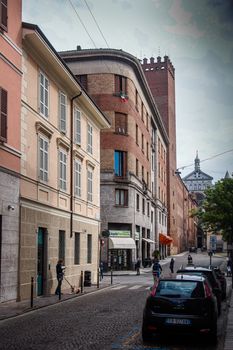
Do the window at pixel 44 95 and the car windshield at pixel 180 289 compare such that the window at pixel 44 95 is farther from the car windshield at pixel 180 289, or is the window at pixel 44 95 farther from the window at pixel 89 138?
the car windshield at pixel 180 289

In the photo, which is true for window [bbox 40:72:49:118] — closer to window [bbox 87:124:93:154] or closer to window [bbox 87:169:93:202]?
window [bbox 87:124:93:154]

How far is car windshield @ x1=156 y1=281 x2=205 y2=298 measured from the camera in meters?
11.9

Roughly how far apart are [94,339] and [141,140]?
4688 centimetres

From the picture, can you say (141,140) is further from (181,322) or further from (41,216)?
(181,322)

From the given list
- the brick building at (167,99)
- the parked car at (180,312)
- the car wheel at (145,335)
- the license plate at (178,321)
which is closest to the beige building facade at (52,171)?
the car wheel at (145,335)

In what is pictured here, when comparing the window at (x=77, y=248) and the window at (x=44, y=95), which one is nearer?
the window at (x=44, y=95)

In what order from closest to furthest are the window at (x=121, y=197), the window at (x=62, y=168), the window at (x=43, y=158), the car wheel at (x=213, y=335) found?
the car wheel at (x=213, y=335) → the window at (x=43, y=158) → the window at (x=62, y=168) → the window at (x=121, y=197)

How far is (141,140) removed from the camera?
58.3m

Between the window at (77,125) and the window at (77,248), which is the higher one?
the window at (77,125)

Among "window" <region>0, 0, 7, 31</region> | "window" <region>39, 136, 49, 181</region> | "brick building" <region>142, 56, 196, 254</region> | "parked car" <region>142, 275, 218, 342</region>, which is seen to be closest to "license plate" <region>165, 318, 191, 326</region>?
"parked car" <region>142, 275, 218, 342</region>

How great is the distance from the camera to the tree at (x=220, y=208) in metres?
48.0

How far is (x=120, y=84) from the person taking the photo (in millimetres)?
51125

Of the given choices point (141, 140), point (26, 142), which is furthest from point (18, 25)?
point (141, 140)

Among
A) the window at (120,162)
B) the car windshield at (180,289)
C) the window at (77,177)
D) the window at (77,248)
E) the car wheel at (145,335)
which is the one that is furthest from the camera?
the window at (120,162)
